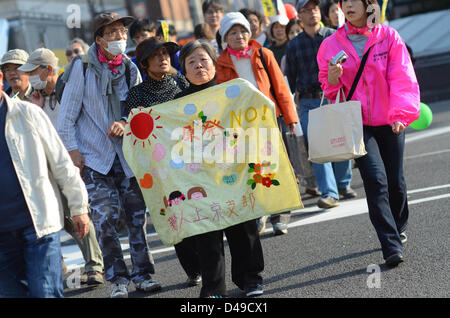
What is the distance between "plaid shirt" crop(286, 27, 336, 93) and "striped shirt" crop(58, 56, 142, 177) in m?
3.10

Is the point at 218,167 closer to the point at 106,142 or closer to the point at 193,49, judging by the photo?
the point at 193,49

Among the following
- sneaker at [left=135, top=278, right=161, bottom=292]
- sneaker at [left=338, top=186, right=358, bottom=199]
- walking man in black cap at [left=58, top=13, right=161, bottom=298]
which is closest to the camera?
walking man in black cap at [left=58, top=13, right=161, bottom=298]

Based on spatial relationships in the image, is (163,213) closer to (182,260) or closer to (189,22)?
(182,260)

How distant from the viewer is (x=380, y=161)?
5633 mm

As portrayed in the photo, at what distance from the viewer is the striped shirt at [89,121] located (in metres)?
5.94

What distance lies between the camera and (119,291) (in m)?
5.77

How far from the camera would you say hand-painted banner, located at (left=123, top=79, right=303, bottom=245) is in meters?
5.21

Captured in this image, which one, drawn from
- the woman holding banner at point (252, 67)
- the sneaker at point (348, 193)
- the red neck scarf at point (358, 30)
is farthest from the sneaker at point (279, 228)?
the red neck scarf at point (358, 30)

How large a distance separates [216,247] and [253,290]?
1.45 feet

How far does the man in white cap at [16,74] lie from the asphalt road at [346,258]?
1.85 meters

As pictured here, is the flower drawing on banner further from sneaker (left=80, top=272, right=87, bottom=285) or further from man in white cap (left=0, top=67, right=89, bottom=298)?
sneaker (left=80, top=272, right=87, bottom=285)

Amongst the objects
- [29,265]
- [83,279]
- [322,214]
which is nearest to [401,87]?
[322,214]

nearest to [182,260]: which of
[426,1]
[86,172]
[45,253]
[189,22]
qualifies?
[86,172]

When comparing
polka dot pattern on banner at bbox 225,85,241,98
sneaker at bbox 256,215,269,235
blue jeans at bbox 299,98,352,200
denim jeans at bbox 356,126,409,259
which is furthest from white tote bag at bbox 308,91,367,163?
blue jeans at bbox 299,98,352,200
